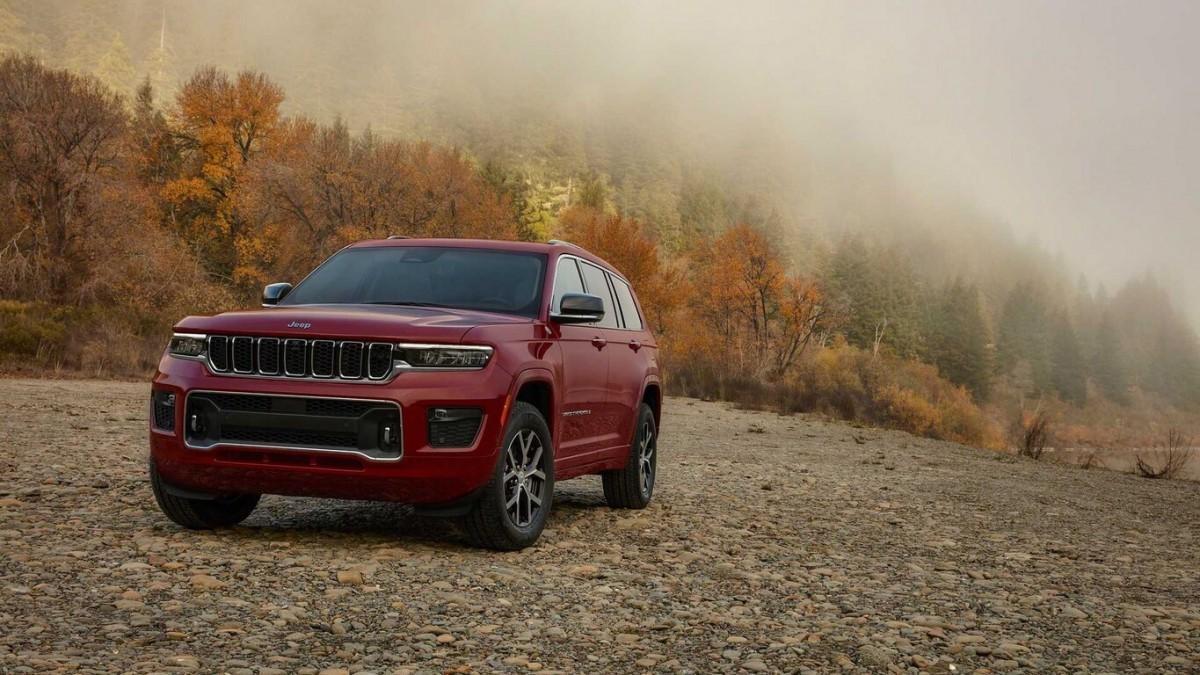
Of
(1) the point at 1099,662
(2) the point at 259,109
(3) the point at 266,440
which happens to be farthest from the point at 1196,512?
(2) the point at 259,109

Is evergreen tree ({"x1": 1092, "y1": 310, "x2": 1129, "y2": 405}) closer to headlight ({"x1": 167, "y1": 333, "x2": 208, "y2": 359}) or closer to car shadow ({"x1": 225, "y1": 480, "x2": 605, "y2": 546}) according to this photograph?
car shadow ({"x1": 225, "y1": 480, "x2": 605, "y2": 546})

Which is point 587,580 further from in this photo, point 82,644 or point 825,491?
point 825,491

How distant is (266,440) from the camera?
618 centimetres

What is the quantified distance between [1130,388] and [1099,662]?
17038cm

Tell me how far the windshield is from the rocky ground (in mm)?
1561

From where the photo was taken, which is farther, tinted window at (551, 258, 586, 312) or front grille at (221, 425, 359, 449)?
tinted window at (551, 258, 586, 312)

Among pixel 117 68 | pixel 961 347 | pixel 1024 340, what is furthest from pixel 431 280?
pixel 117 68

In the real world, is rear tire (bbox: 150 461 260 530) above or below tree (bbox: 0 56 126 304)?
below

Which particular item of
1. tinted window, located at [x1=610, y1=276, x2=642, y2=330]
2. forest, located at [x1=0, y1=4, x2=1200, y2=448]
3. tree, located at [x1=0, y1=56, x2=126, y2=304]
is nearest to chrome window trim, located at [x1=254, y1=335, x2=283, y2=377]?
tinted window, located at [x1=610, y1=276, x2=642, y2=330]

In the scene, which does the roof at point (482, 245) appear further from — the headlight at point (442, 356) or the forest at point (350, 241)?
the forest at point (350, 241)

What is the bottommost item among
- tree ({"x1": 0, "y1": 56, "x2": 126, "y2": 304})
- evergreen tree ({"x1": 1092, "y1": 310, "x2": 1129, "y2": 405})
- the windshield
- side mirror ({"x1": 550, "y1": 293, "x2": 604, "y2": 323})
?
evergreen tree ({"x1": 1092, "y1": 310, "x2": 1129, "y2": 405})

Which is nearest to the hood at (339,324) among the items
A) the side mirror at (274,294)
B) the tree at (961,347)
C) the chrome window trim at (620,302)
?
the side mirror at (274,294)

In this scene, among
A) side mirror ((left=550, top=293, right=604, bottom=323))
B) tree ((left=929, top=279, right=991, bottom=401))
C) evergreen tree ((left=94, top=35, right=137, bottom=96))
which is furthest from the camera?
evergreen tree ((left=94, top=35, right=137, bottom=96))

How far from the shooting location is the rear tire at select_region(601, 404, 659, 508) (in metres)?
9.09
